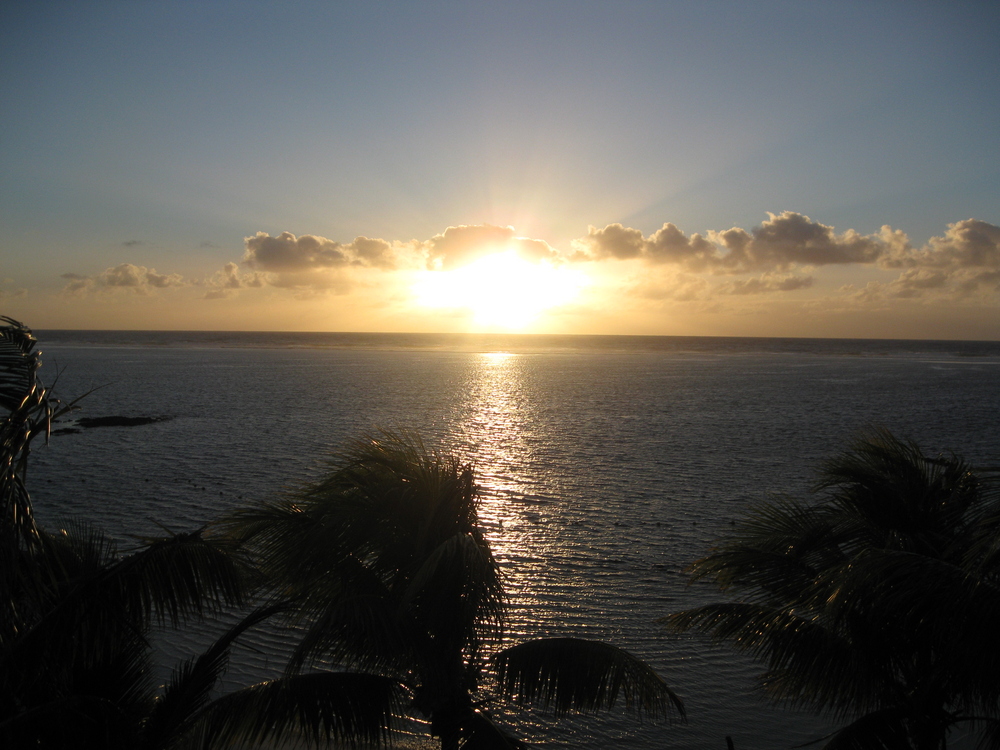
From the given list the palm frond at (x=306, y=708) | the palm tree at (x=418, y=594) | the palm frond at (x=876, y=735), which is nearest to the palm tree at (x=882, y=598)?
the palm frond at (x=876, y=735)

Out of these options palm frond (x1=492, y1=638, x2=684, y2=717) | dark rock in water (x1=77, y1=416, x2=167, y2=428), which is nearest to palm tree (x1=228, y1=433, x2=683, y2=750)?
palm frond (x1=492, y1=638, x2=684, y2=717)

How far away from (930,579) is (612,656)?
293cm

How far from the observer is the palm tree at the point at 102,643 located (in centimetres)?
493

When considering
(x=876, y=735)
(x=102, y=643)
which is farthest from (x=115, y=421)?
(x=876, y=735)

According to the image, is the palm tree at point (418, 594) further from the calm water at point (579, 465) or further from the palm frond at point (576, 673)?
the calm water at point (579, 465)

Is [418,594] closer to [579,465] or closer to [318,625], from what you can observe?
[318,625]

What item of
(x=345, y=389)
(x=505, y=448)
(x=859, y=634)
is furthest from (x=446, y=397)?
(x=859, y=634)

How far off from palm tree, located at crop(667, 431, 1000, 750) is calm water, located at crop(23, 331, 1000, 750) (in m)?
4.96

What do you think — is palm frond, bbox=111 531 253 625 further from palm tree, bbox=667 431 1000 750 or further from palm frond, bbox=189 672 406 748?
palm tree, bbox=667 431 1000 750

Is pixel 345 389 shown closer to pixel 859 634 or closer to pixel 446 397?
pixel 446 397

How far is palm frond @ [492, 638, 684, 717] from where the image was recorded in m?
6.67

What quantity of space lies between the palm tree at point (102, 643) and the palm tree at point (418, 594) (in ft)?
1.45

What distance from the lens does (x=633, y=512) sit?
23.9 metres

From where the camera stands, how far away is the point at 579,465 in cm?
3194
